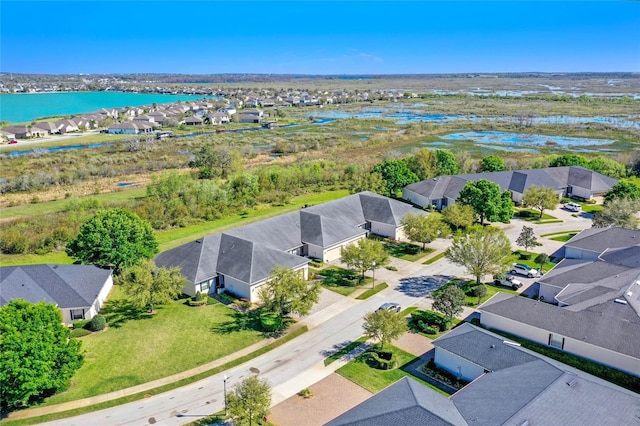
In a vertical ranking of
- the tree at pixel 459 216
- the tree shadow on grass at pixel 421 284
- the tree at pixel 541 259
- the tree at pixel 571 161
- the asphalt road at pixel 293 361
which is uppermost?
the tree at pixel 571 161

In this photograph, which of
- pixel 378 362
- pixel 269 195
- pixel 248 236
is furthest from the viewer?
pixel 269 195

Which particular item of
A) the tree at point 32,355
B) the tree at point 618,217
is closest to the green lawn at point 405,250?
the tree at point 618,217

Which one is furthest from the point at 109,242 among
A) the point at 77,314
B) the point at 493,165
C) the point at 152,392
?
the point at 493,165

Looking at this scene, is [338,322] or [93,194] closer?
[338,322]

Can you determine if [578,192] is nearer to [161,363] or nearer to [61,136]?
[161,363]

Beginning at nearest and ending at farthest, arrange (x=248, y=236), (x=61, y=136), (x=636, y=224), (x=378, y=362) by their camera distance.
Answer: (x=378, y=362), (x=248, y=236), (x=636, y=224), (x=61, y=136)

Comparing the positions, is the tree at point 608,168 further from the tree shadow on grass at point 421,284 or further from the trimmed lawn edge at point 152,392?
the trimmed lawn edge at point 152,392

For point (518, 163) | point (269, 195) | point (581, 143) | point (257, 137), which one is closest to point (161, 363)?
point (269, 195)

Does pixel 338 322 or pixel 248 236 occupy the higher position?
pixel 248 236
